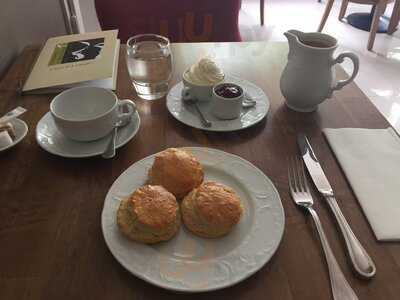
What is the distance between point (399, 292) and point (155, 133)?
0.47 meters

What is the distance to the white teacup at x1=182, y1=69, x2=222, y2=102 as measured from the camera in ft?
2.43

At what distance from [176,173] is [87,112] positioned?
27 cm

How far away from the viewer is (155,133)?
70 centimetres

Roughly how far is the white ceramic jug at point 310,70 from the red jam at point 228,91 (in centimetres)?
12

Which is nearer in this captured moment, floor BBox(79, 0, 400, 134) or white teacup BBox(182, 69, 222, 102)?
white teacup BBox(182, 69, 222, 102)

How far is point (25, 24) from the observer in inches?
45.1

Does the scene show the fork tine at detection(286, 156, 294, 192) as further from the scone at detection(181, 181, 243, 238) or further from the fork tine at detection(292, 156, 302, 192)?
the scone at detection(181, 181, 243, 238)

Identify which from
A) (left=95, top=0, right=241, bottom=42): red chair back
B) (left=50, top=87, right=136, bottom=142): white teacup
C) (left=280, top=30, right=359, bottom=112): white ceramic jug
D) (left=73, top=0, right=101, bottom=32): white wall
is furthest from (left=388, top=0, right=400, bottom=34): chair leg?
(left=50, top=87, right=136, bottom=142): white teacup

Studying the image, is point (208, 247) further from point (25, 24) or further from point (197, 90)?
point (25, 24)

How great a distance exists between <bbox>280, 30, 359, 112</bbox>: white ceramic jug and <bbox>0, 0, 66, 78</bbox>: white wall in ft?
2.39

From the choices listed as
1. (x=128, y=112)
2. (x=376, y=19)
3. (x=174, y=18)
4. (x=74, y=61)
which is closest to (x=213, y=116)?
(x=128, y=112)

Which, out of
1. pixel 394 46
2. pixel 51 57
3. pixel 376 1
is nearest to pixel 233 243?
pixel 51 57

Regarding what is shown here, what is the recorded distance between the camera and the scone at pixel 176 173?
1.72ft

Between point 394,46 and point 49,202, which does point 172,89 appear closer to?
point 49,202
